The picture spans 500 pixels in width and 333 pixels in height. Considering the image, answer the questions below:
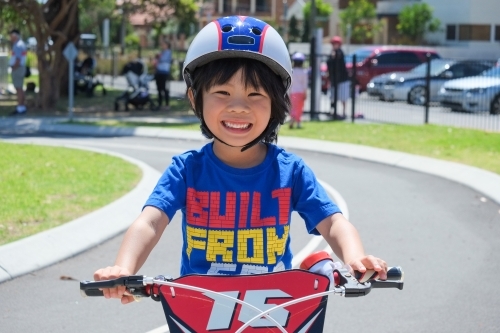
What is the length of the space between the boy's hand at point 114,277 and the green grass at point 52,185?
5.30 metres

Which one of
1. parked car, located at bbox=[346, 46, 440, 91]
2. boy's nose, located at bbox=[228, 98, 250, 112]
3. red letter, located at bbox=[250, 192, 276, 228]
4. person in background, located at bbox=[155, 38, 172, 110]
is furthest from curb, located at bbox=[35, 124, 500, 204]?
parked car, located at bbox=[346, 46, 440, 91]

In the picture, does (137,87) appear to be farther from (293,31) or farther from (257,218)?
(293,31)

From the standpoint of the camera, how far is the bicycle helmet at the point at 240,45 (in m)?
3.34

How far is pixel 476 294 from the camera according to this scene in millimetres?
6973

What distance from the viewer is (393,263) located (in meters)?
8.06

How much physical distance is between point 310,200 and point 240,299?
0.77m

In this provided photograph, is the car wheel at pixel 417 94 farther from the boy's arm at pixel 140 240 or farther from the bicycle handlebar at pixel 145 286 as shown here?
the bicycle handlebar at pixel 145 286

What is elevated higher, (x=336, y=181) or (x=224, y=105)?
(x=224, y=105)

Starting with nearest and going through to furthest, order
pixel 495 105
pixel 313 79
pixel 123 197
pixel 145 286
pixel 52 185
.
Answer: pixel 145 286 < pixel 123 197 < pixel 52 185 < pixel 313 79 < pixel 495 105

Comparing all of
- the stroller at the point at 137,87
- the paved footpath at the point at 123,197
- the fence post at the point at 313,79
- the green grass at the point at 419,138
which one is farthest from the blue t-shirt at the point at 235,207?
the stroller at the point at 137,87

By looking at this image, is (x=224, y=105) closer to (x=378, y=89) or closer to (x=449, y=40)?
(x=378, y=89)

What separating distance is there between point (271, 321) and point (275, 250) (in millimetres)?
611

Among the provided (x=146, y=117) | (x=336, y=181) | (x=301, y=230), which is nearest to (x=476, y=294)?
(x=301, y=230)

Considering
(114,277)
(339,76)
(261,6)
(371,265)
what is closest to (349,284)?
(371,265)
